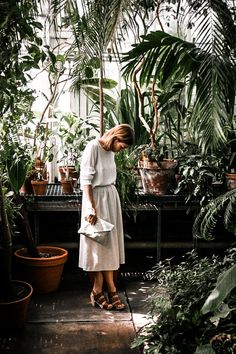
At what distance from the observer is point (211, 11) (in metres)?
2.36

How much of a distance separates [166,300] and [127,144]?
4.06 feet

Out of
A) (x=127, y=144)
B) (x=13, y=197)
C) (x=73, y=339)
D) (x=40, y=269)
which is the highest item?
(x=127, y=144)

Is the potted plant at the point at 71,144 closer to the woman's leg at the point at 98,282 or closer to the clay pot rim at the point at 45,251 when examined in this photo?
the clay pot rim at the point at 45,251

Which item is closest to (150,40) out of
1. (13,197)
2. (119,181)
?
(119,181)

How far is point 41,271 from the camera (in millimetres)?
3777

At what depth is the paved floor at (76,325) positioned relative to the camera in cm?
293

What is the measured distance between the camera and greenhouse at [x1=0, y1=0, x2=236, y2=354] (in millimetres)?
2428

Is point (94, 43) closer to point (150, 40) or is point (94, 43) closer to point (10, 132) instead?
point (150, 40)

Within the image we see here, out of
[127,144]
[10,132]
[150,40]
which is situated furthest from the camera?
[10,132]

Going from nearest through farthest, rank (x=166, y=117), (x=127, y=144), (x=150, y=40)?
(x=150, y=40) < (x=127, y=144) < (x=166, y=117)

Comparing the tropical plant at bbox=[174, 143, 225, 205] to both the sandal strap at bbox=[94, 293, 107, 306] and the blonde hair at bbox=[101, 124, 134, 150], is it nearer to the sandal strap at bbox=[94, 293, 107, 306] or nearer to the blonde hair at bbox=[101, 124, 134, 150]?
the blonde hair at bbox=[101, 124, 134, 150]

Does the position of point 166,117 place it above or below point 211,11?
below

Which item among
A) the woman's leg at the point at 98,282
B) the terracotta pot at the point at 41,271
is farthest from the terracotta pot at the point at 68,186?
the woman's leg at the point at 98,282

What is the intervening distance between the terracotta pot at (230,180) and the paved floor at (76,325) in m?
1.16
